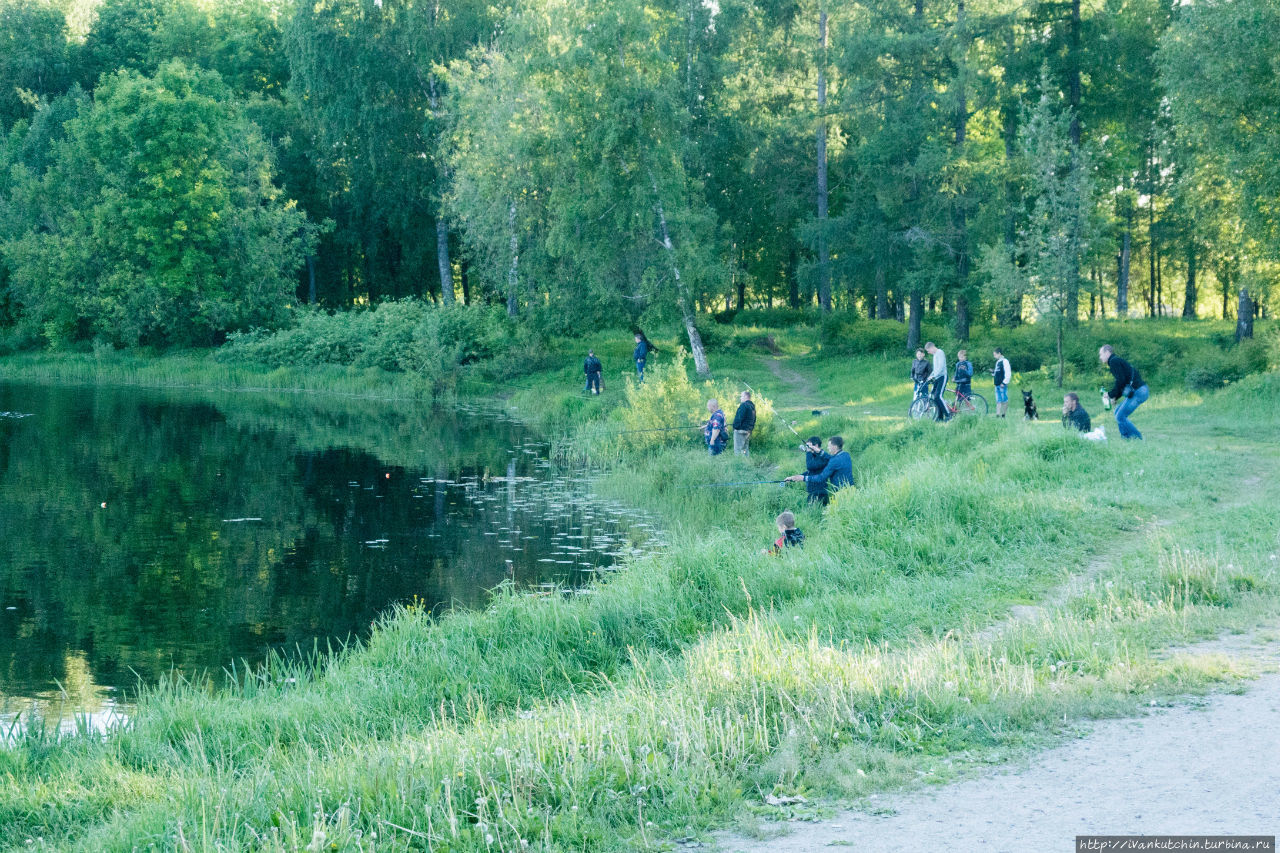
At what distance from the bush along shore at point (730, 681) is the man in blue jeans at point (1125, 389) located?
2.40 feet

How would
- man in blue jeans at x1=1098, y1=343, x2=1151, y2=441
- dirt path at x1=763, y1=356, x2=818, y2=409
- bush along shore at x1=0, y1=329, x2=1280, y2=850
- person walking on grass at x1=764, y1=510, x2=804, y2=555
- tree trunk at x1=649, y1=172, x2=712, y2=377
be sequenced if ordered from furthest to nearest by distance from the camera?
tree trunk at x1=649, y1=172, x2=712, y2=377 < dirt path at x1=763, y1=356, x2=818, y2=409 < man in blue jeans at x1=1098, y1=343, x2=1151, y2=441 < person walking on grass at x1=764, y1=510, x2=804, y2=555 < bush along shore at x1=0, y1=329, x2=1280, y2=850

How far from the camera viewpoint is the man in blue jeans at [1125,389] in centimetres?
1691

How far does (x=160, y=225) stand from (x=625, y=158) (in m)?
25.8

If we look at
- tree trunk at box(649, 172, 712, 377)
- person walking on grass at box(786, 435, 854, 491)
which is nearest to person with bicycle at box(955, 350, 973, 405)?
person walking on grass at box(786, 435, 854, 491)

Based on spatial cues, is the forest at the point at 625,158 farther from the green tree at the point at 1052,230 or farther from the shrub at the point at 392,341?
the shrub at the point at 392,341

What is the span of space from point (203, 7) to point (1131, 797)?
2699 inches

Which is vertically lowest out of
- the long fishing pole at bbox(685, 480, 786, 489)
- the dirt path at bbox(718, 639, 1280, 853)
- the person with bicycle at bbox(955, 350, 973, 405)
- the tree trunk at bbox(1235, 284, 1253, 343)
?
the long fishing pole at bbox(685, 480, 786, 489)

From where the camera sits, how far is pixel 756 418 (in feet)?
69.8

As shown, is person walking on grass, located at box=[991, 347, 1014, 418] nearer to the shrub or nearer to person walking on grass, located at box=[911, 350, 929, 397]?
person walking on grass, located at box=[911, 350, 929, 397]

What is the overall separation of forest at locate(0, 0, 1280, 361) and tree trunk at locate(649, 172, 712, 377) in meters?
0.09

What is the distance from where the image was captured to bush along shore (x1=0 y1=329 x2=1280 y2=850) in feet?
18.5

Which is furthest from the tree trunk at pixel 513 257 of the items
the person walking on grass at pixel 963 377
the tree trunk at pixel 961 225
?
the person walking on grass at pixel 963 377

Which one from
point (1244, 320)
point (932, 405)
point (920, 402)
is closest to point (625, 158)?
point (920, 402)

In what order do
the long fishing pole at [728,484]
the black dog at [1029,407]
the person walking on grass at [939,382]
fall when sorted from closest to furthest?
the long fishing pole at [728,484] < the black dog at [1029,407] < the person walking on grass at [939,382]
